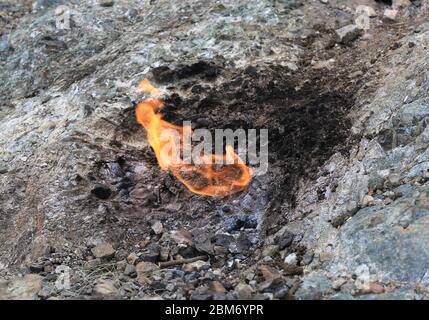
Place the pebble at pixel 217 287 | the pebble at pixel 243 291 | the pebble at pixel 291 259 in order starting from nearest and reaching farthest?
the pebble at pixel 243 291 → the pebble at pixel 217 287 → the pebble at pixel 291 259

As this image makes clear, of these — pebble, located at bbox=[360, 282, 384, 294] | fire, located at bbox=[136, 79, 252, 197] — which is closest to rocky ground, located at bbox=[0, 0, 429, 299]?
pebble, located at bbox=[360, 282, 384, 294]

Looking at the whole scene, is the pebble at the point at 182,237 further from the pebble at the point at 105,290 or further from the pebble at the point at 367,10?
the pebble at the point at 367,10

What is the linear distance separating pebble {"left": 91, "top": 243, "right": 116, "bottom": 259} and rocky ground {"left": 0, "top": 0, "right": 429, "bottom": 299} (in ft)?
0.04

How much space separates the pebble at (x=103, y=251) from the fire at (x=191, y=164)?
104 centimetres

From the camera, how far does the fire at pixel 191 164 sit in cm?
597

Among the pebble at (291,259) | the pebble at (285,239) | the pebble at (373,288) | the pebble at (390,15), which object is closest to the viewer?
the pebble at (373,288)

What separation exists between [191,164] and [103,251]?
1.38m

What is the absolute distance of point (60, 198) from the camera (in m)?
5.72

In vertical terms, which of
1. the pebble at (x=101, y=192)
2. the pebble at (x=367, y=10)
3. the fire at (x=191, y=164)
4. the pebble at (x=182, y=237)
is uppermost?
the pebble at (x=367, y=10)

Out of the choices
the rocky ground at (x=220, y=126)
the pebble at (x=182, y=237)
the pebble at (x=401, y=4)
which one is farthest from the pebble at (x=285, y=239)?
the pebble at (x=401, y=4)

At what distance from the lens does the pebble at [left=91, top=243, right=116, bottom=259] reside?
17.2 ft

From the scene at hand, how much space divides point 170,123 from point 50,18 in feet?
9.27

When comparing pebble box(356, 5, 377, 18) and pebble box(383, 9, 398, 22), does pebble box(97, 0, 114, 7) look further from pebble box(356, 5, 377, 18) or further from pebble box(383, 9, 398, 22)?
pebble box(383, 9, 398, 22)
